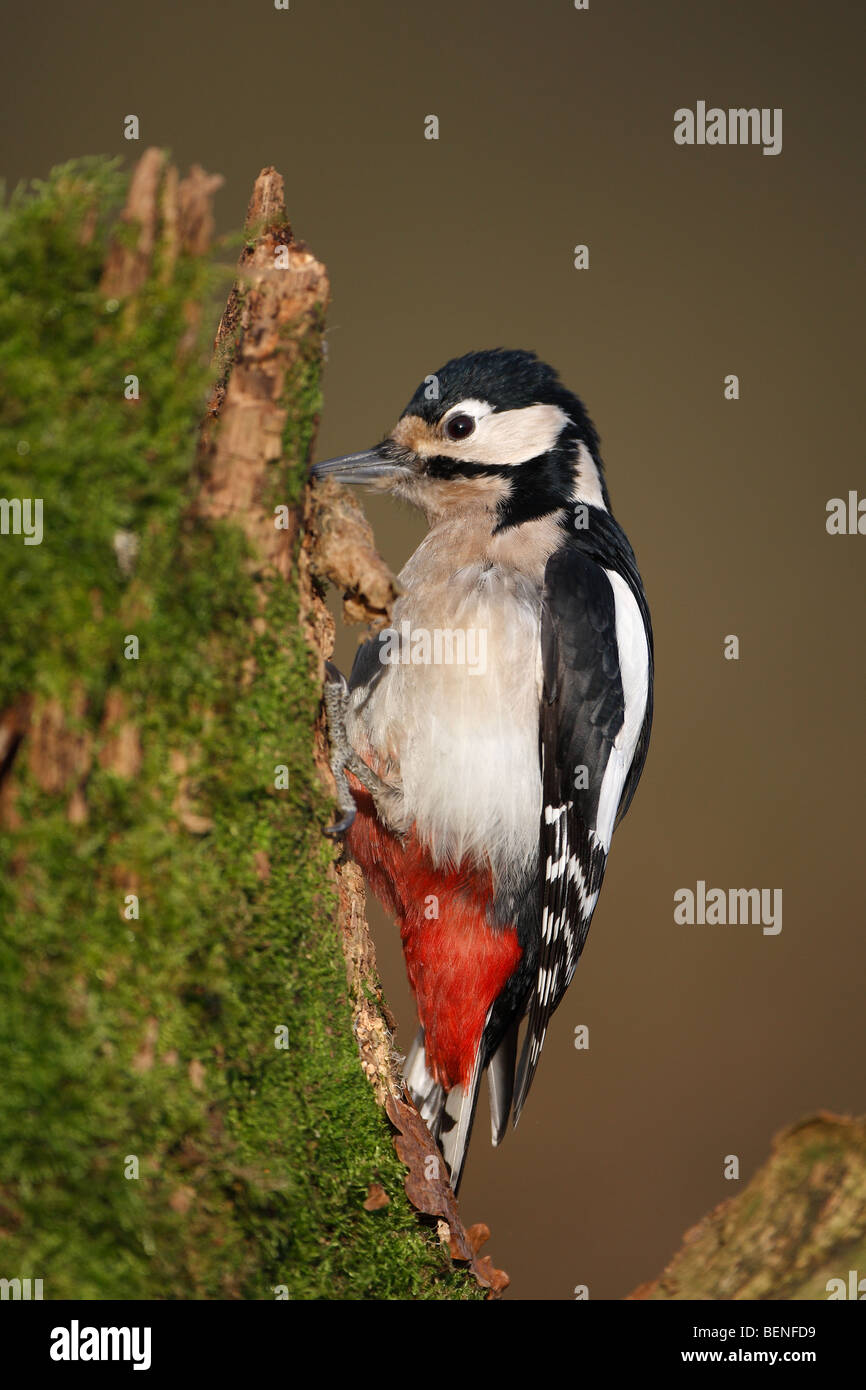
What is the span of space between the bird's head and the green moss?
78 cm

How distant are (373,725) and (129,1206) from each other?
0.80 m

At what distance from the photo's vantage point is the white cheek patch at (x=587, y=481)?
1.88 m

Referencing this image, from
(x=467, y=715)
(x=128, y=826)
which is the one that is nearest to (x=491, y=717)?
(x=467, y=715)

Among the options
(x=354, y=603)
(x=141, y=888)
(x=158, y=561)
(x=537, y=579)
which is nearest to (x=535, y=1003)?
(x=537, y=579)

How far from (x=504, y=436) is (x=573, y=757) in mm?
593

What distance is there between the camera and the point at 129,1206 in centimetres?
91

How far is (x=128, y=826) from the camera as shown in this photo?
93 centimetres

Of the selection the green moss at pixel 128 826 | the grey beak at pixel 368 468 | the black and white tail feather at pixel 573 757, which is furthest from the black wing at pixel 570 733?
the green moss at pixel 128 826

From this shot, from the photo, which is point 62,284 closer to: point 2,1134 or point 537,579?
point 2,1134

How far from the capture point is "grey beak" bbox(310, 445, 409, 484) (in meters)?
1.80

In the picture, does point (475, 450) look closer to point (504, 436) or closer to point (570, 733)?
point (504, 436)

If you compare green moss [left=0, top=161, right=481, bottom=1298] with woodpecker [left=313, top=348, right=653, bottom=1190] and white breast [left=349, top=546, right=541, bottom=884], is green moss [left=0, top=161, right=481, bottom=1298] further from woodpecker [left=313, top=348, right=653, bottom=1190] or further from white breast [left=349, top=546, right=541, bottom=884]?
white breast [left=349, top=546, right=541, bottom=884]

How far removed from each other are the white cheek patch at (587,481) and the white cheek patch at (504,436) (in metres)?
0.06

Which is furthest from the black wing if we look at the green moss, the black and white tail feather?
the green moss
